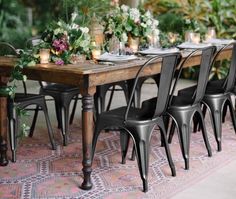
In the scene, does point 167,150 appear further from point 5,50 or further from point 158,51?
point 5,50

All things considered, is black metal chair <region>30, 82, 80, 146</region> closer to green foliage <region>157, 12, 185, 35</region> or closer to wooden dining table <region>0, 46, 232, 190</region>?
wooden dining table <region>0, 46, 232, 190</region>

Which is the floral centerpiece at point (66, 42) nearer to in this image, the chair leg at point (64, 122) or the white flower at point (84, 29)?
the white flower at point (84, 29)

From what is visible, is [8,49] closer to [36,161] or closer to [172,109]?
[36,161]

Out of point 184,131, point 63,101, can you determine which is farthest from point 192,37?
point 63,101

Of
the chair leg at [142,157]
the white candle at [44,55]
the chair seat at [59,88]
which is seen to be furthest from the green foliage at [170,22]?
the chair leg at [142,157]

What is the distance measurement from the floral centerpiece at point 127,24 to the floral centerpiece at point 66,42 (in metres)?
0.49

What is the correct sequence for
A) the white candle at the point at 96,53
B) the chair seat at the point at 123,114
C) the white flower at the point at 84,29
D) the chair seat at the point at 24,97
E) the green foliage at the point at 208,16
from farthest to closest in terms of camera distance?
the green foliage at the point at 208,16
the chair seat at the point at 24,97
the white candle at the point at 96,53
the white flower at the point at 84,29
the chair seat at the point at 123,114

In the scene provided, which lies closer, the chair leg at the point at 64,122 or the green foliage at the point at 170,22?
the chair leg at the point at 64,122

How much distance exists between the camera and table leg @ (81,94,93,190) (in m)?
3.05

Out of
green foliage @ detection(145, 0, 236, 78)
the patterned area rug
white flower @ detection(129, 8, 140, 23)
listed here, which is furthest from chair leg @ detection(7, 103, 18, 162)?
green foliage @ detection(145, 0, 236, 78)

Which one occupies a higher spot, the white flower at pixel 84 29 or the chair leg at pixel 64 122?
the white flower at pixel 84 29

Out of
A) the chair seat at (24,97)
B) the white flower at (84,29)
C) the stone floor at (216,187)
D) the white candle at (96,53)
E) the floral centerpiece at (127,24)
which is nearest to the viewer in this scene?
the stone floor at (216,187)

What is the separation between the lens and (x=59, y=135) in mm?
4453

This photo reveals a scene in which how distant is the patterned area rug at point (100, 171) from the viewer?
3117mm
